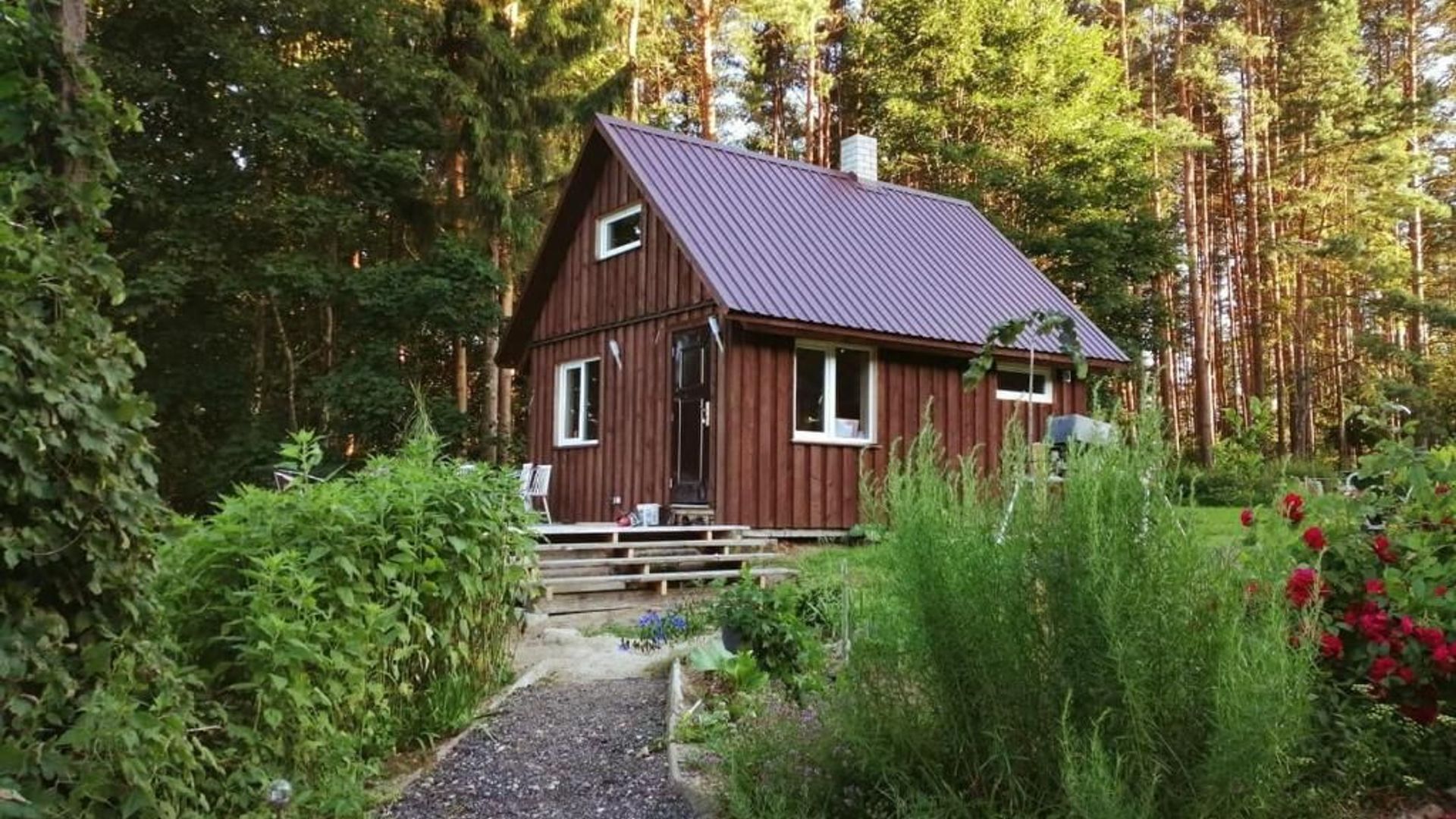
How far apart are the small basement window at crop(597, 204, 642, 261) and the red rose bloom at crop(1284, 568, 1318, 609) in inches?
399

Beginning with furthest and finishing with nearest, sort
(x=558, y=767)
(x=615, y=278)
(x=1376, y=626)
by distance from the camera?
(x=615, y=278) → (x=558, y=767) → (x=1376, y=626)

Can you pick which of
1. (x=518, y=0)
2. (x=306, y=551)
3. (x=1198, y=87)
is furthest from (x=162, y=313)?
(x=1198, y=87)

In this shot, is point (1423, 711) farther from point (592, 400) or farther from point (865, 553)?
point (592, 400)

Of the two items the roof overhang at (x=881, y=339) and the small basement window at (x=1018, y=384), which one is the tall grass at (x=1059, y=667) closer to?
the roof overhang at (x=881, y=339)

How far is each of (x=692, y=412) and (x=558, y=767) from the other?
730 centimetres

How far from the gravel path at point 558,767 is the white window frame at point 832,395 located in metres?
6.53

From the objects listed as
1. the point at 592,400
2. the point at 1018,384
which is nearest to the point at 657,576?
the point at 592,400

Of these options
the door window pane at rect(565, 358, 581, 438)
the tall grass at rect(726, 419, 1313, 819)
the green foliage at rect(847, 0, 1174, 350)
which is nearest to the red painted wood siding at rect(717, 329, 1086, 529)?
the door window pane at rect(565, 358, 581, 438)

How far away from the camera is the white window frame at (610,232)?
1223 cm

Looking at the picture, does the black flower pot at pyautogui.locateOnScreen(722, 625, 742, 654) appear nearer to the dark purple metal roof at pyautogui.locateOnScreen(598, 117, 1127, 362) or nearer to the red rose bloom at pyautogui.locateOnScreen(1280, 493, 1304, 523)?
the red rose bloom at pyautogui.locateOnScreen(1280, 493, 1304, 523)

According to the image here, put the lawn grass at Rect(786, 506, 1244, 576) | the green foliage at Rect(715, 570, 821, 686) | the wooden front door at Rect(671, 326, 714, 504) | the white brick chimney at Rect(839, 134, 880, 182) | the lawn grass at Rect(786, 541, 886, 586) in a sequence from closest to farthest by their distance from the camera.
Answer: the lawn grass at Rect(786, 506, 1244, 576), the lawn grass at Rect(786, 541, 886, 586), the green foliage at Rect(715, 570, 821, 686), the wooden front door at Rect(671, 326, 714, 504), the white brick chimney at Rect(839, 134, 880, 182)

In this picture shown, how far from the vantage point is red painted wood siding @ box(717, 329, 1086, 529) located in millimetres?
10312

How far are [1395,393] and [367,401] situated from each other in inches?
774

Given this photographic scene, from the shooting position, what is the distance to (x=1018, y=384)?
12.6 metres
